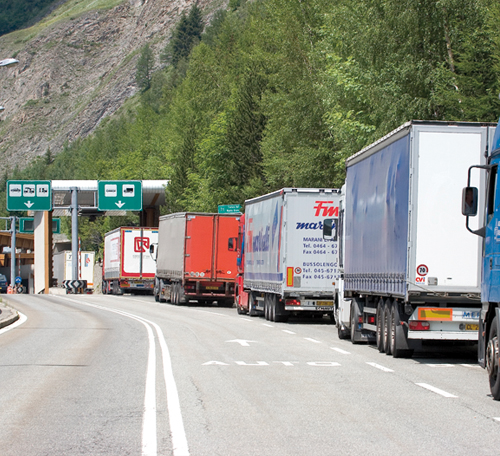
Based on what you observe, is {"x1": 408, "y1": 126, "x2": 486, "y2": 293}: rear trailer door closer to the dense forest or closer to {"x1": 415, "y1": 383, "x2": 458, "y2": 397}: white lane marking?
{"x1": 415, "y1": 383, "x2": 458, "y2": 397}: white lane marking

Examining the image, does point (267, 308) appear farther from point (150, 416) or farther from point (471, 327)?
point (150, 416)

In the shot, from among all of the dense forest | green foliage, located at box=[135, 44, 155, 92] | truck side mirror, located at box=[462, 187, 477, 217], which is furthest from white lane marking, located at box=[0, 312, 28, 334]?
green foliage, located at box=[135, 44, 155, 92]

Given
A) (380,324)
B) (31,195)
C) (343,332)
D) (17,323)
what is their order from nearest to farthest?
(380,324) < (343,332) < (17,323) < (31,195)

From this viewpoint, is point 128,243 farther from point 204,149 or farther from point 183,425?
point 183,425

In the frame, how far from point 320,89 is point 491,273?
1033 inches

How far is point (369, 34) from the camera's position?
105 ft

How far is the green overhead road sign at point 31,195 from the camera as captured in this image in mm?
60688

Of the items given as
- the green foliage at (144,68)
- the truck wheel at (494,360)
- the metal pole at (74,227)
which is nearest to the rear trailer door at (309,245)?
the truck wheel at (494,360)

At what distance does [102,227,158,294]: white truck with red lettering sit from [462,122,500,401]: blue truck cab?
40864mm

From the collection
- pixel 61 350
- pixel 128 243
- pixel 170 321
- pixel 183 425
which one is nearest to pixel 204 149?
pixel 128 243

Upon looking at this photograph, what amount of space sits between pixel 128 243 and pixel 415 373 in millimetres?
39484

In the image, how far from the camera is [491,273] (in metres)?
10.4

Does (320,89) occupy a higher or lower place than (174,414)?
higher

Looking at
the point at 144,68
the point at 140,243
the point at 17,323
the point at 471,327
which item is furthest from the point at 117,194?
the point at 144,68
